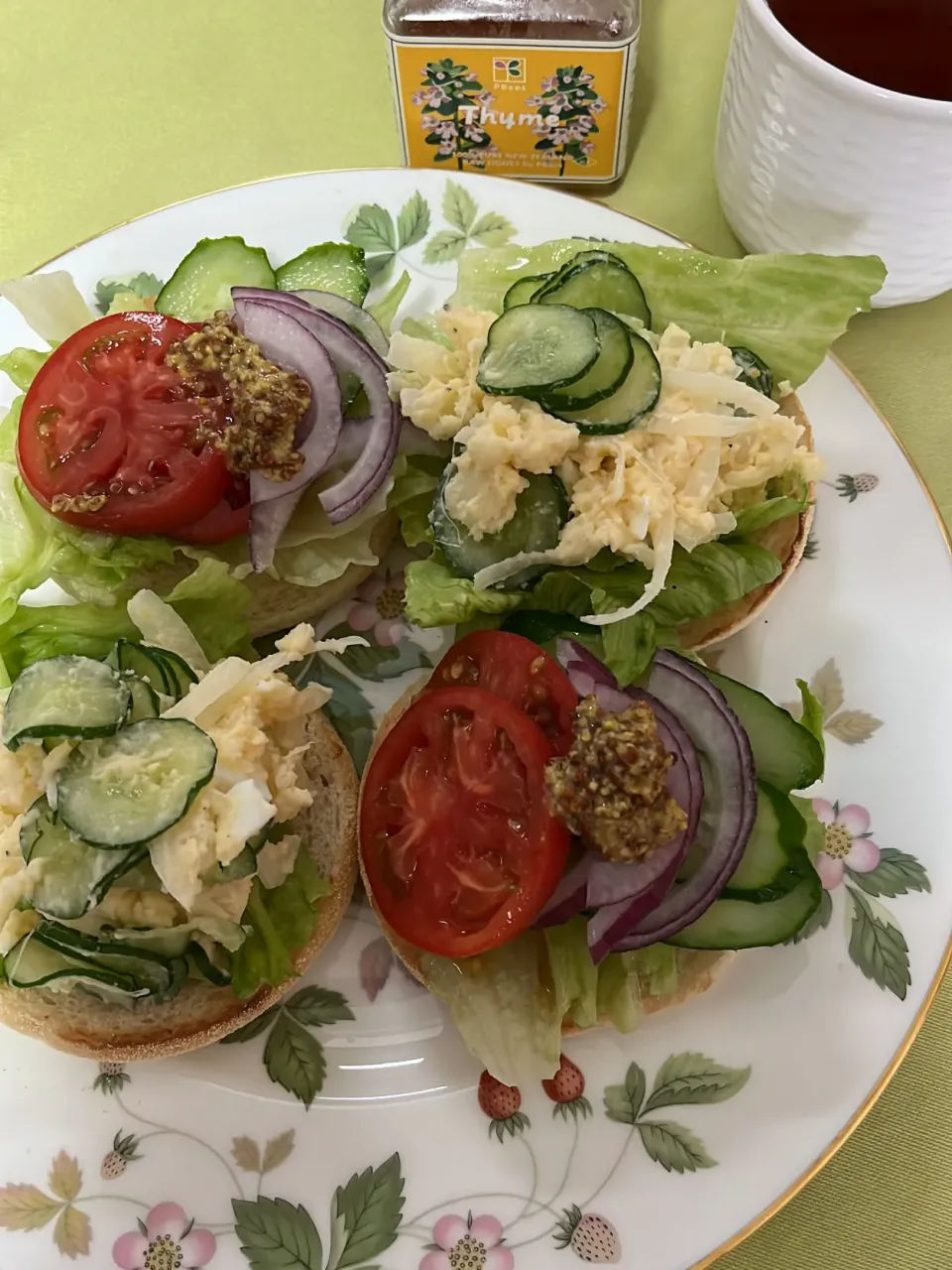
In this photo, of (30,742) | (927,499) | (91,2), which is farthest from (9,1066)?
(91,2)

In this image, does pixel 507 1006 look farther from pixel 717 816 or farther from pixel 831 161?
pixel 831 161

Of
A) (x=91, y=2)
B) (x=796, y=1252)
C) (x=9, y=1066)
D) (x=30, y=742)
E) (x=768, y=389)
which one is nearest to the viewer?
(x=30, y=742)

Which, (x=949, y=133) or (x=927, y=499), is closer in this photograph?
(x=949, y=133)

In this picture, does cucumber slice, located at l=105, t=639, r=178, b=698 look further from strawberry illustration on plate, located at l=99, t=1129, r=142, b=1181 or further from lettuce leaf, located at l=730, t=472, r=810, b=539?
lettuce leaf, located at l=730, t=472, r=810, b=539

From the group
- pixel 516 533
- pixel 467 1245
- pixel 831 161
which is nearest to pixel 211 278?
pixel 516 533

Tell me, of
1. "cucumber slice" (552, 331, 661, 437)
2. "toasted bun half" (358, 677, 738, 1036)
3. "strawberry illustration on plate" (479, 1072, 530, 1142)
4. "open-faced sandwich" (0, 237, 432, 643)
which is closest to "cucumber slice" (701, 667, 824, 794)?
"toasted bun half" (358, 677, 738, 1036)

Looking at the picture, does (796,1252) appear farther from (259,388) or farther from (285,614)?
(259,388)

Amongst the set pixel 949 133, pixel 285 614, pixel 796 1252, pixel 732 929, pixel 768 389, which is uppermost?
pixel 949 133
